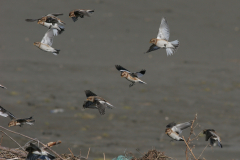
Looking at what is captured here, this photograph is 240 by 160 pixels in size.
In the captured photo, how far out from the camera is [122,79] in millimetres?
13680

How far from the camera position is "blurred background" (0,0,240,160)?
10.6 meters

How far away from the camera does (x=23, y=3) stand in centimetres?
1634

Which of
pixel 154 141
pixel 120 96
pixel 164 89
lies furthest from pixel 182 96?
pixel 154 141

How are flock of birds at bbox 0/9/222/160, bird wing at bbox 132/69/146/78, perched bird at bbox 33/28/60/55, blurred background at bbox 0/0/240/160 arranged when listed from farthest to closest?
1. blurred background at bbox 0/0/240/160
2. perched bird at bbox 33/28/60/55
3. flock of birds at bbox 0/9/222/160
4. bird wing at bbox 132/69/146/78

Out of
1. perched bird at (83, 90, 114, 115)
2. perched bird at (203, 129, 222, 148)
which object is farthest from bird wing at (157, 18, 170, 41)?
perched bird at (203, 129, 222, 148)

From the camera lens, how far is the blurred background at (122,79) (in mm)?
10555

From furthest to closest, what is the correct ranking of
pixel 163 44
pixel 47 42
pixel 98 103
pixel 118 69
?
pixel 47 42
pixel 118 69
pixel 163 44
pixel 98 103

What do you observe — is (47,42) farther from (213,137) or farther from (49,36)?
(213,137)

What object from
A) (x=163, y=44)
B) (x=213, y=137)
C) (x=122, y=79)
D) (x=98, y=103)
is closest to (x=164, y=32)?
(x=163, y=44)

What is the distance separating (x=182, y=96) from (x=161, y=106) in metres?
1.12

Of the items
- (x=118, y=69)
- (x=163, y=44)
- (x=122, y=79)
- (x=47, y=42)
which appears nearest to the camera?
(x=163, y=44)

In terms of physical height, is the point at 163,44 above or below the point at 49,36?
above

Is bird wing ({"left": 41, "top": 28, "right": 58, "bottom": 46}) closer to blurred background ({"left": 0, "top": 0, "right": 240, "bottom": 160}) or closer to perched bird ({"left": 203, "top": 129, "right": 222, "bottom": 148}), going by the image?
perched bird ({"left": 203, "top": 129, "right": 222, "bottom": 148})

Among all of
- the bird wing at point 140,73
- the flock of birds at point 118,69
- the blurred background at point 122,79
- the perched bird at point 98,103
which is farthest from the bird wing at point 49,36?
the blurred background at point 122,79
